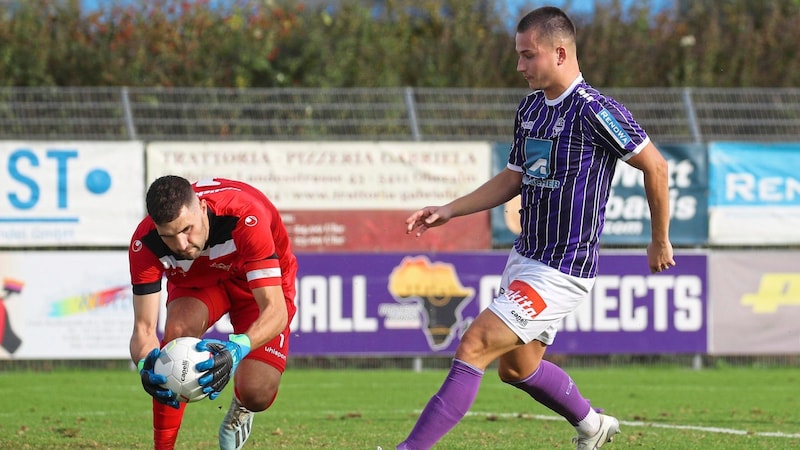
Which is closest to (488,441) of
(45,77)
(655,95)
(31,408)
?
(31,408)

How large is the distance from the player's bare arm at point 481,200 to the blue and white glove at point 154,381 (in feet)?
5.18

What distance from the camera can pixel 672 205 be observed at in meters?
15.3

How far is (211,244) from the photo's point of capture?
21.9 feet

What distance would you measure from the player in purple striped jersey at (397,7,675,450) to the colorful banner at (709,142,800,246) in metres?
9.17

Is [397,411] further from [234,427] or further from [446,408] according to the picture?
[446,408]

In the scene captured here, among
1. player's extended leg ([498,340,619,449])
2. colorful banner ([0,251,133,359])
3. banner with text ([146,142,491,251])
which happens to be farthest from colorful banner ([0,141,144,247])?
player's extended leg ([498,340,619,449])

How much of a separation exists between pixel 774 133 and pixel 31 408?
9.94 m

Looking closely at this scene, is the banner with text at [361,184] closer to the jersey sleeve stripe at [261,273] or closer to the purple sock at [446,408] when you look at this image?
the jersey sleeve stripe at [261,273]

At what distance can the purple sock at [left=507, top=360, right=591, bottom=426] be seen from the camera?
6.85 m

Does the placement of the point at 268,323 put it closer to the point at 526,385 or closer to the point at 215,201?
the point at 215,201

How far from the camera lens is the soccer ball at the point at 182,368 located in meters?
5.90

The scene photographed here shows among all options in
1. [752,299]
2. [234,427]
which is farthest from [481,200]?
[752,299]

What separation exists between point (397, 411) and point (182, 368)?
16.2 feet

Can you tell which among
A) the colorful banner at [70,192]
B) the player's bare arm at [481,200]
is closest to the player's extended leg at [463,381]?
the player's bare arm at [481,200]
